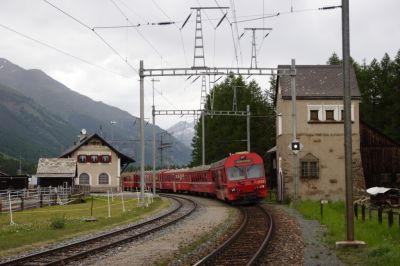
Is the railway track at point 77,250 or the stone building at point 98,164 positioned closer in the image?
the railway track at point 77,250

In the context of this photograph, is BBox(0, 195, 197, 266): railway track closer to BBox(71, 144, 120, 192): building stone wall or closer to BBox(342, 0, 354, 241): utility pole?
BBox(342, 0, 354, 241): utility pole

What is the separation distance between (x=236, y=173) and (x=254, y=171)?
1195mm

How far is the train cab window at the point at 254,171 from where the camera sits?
1399 inches

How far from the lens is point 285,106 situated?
42125mm

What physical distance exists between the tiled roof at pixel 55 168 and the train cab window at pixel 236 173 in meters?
25.3

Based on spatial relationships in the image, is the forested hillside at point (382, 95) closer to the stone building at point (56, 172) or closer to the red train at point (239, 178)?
the red train at point (239, 178)

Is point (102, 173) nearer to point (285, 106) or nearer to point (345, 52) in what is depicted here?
point (285, 106)

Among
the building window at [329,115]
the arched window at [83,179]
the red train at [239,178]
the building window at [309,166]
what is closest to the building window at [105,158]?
the arched window at [83,179]

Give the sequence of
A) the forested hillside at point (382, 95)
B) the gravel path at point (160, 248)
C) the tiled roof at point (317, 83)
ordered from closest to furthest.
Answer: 1. the gravel path at point (160, 248)
2. the tiled roof at point (317, 83)
3. the forested hillside at point (382, 95)

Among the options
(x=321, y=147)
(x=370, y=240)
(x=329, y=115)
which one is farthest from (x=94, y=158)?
(x=370, y=240)

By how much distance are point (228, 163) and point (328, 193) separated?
9650mm

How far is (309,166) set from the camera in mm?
41781

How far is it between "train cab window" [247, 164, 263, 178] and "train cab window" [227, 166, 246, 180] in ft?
1.11

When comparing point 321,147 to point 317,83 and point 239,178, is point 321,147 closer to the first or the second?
point 317,83
